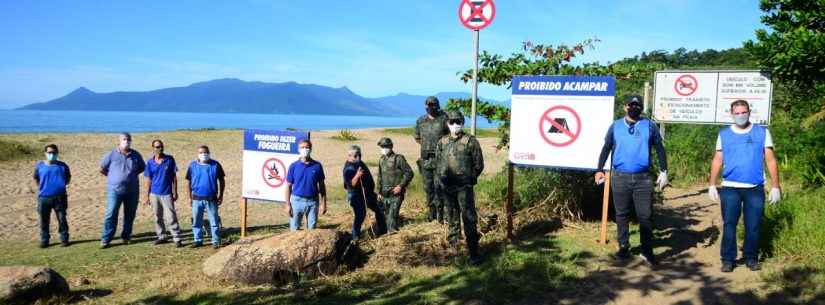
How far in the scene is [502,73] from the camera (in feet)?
29.7

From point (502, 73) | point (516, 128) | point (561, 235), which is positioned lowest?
point (561, 235)

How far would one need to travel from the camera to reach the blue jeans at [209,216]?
360 inches

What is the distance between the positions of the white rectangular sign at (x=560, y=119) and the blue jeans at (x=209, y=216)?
473 cm

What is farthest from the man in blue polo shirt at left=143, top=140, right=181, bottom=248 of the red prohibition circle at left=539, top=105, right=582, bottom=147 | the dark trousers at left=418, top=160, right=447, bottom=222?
the red prohibition circle at left=539, top=105, right=582, bottom=147

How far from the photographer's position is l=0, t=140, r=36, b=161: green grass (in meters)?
21.7

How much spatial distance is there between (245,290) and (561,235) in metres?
4.11

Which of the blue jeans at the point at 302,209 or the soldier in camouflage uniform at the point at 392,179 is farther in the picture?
the soldier in camouflage uniform at the point at 392,179

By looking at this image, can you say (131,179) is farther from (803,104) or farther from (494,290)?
(803,104)

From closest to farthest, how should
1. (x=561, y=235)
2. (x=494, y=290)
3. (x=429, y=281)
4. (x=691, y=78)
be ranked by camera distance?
(x=494, y=290), (x=429, y=281), (x=561, y=235), (x=691, y=78)

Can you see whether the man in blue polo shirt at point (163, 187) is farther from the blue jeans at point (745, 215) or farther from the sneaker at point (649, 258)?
the blue jeans at point (745, 215)

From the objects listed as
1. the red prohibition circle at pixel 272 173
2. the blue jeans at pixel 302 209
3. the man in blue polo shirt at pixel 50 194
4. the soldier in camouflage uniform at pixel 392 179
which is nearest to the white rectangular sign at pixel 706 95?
the soldier in camouflage uniform at pixel 392 179

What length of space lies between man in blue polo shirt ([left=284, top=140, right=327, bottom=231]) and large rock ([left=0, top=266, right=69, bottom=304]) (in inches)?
119

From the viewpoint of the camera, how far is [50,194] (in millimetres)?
9570

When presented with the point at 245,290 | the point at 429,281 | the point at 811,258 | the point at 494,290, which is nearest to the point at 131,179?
the point at 245,290
